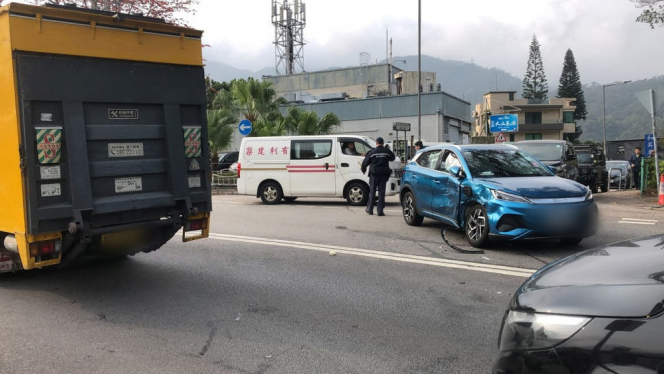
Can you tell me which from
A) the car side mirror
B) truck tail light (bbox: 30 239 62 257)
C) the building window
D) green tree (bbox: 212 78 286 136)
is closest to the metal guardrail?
green tree (bbox: 212 78 286 136)

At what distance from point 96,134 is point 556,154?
13.0 m

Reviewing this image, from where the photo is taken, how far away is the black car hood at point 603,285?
2180 millimetres

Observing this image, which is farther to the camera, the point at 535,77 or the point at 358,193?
the point at 535,77

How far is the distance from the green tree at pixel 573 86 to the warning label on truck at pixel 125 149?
80767 mm

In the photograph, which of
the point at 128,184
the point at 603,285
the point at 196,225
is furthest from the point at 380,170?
the point at 603,285

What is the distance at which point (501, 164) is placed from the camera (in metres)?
8.31

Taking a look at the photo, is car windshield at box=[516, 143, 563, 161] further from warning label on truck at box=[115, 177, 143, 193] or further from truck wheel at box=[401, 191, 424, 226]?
warning label on truck at box=[115, 177, 143, 193]

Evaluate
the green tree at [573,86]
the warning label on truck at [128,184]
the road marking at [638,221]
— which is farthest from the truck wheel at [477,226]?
the green tree at [573,86]

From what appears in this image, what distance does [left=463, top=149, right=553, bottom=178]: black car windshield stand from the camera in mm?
8086

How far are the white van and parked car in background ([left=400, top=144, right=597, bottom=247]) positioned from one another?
491 cm

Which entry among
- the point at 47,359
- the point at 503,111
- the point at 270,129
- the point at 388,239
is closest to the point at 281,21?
the point at 503,111

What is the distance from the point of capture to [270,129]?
23953 millimetres

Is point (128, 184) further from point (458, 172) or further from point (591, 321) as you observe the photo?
point (458, 172)

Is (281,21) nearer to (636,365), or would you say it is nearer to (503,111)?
(503,111)
